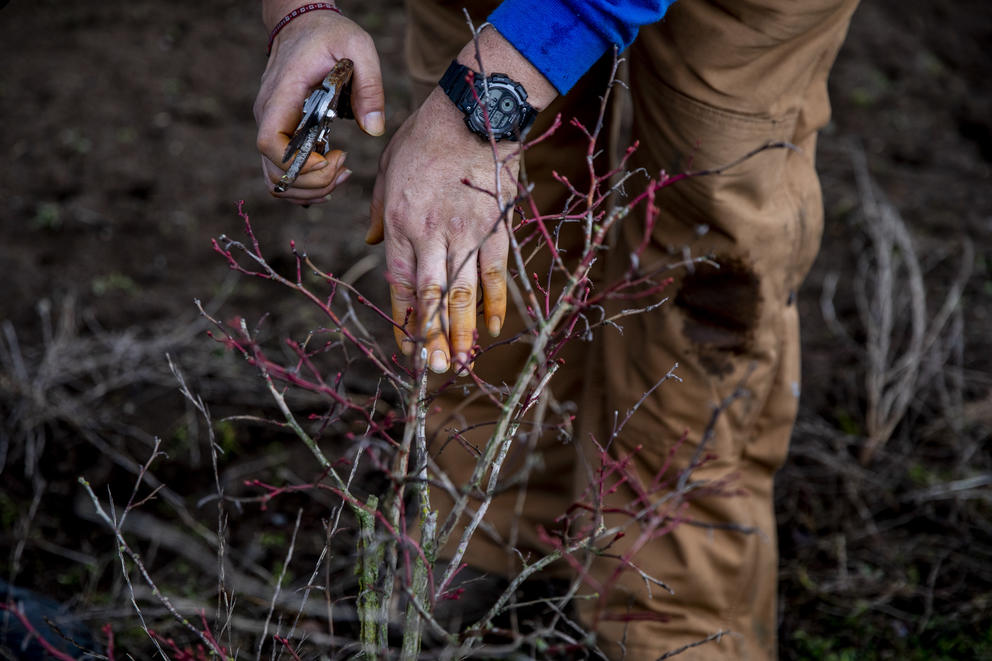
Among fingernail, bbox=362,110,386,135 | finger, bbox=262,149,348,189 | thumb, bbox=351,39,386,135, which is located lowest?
finger, bbox=262,149,348,189

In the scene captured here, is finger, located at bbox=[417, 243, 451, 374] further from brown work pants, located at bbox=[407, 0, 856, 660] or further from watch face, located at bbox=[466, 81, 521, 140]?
brown work pants, located at bbox=[407, 0, 856, 660]

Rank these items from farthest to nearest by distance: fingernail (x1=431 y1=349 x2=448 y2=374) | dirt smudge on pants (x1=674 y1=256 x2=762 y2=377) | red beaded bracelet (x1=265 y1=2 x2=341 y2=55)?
dirt smudge on pants (x1=674 y1=256 x2=762 y2=377), red beaded bracelet (x1=265 y1=2 x2=341 y2=55), fingernail (x1=431 y1=349 x2=448 y2=374)

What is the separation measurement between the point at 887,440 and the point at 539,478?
3.62 ft

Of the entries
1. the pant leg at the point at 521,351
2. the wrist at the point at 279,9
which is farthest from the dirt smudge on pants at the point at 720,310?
the wrist at the point at 279,9

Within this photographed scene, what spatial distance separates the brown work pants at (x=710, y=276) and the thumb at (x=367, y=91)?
42cm

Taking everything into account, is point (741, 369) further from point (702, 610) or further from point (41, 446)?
point (41, 446)

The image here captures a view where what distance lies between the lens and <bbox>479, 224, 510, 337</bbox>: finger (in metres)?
1.22

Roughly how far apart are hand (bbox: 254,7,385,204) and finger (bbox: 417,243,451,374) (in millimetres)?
328

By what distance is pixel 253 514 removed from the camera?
229 centimetres

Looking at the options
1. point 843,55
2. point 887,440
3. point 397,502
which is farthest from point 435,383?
point 843,55

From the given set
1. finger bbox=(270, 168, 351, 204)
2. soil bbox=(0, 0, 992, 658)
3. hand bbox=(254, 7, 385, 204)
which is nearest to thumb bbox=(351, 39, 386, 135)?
hand bbox=(254, 7, 385, 204)

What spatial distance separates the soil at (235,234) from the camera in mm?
2109

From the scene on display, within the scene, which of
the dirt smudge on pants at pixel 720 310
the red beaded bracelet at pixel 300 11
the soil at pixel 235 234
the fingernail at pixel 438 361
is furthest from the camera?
the soil at pixel 235 234

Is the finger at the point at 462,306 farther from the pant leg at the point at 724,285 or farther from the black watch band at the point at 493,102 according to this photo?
the pant leg at the point at 724,285
